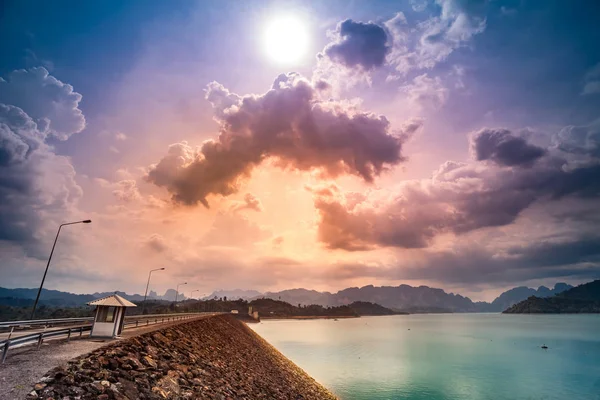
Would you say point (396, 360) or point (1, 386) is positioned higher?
point (1, 386)

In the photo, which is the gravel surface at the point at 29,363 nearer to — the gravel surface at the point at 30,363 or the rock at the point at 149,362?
the gravel surface at the point at 30,363

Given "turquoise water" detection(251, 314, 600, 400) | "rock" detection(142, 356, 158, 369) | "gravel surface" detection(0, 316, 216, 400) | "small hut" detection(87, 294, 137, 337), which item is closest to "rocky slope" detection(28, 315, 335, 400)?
"rock" detection(142, 356, 158, 369)

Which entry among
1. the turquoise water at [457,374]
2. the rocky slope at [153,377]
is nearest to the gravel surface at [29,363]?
the rocky slope at [153,377]

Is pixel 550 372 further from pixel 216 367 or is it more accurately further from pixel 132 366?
pixel 132 366

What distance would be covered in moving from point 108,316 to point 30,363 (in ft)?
36.6

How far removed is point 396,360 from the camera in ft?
245

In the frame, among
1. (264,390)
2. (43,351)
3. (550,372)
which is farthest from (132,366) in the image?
(550,372)

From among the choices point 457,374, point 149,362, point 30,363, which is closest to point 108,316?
point 149,362

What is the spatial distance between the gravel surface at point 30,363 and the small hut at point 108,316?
9.61 ft

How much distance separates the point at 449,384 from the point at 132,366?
5431cm

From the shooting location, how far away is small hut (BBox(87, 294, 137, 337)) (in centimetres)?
2548

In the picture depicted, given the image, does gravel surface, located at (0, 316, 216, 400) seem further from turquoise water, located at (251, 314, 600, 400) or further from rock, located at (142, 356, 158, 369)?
turquoise water, located at (251, 314, 600, 400)

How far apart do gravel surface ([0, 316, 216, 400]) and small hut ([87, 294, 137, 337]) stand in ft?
9.61

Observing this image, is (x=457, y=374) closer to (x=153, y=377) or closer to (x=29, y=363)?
(x=153, y=377)
